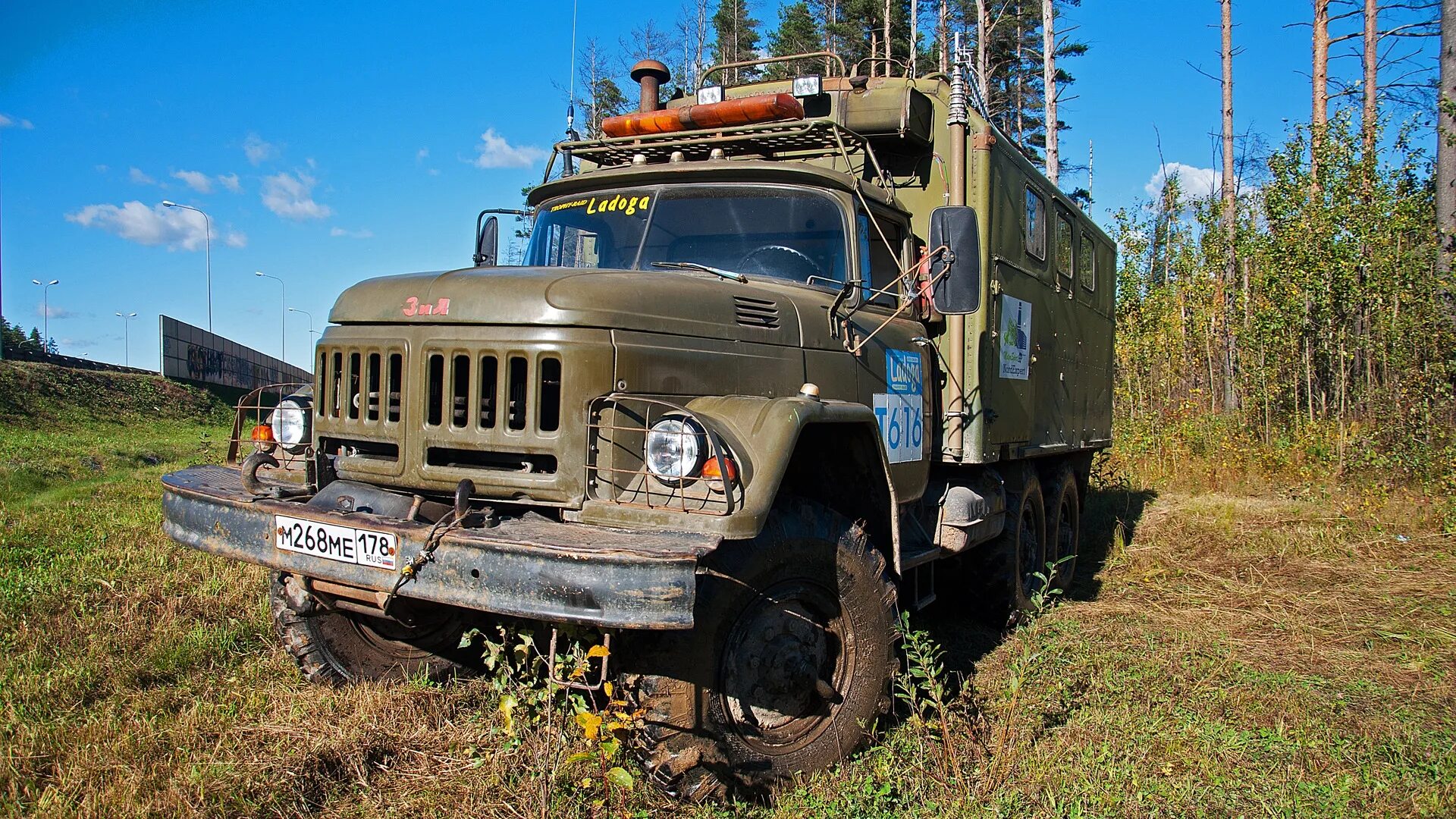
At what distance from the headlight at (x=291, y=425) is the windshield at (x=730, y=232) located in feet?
5.20

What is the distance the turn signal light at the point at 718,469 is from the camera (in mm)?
3160

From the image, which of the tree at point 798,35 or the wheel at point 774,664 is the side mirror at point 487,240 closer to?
the wheel at point 774,664

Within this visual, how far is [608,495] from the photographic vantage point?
11.2 feet

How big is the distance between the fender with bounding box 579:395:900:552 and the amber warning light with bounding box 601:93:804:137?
2.17m

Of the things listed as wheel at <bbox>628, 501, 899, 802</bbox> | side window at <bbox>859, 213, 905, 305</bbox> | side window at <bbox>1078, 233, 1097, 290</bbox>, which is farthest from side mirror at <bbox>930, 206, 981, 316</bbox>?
side window at <bbox>1078, 233, 1097, 290</bbox>

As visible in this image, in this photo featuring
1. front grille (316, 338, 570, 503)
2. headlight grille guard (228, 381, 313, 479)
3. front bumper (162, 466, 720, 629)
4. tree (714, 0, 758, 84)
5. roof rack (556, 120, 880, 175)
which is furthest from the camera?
tree (714, 0, 758, 84)

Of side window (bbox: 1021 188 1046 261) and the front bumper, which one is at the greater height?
side window (bbox: 1021 188 1046 261)

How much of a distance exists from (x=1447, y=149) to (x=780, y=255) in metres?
10.7

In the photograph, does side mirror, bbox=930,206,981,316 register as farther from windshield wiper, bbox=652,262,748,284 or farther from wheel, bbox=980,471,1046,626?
wheel, bbox=980,471,1046,626

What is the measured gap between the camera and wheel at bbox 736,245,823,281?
4.71 metres

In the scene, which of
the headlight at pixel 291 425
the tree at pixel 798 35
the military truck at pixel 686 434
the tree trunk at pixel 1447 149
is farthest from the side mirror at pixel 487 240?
the tree at pixel 798 35

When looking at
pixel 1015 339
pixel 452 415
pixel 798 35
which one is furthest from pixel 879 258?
pixel 798 35

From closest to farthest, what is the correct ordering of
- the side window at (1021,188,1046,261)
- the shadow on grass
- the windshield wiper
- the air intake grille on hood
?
the air intake grille on hood
the windshield wiper
the shadow on grass
the side window at (1021,188,1046,261)

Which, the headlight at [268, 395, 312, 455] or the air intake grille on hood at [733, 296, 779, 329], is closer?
the air intake grille on hood at [733, 296, 779, 329]
